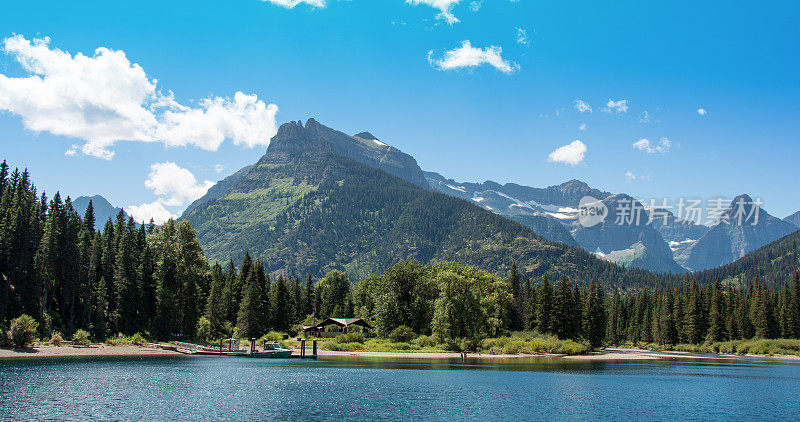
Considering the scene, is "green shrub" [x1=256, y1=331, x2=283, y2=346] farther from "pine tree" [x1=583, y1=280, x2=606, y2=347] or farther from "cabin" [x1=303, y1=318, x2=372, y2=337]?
"pine tree" [x1=583, y1=280, x2=606, y2=347]

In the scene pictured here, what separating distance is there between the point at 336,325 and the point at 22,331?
65755 millimetres

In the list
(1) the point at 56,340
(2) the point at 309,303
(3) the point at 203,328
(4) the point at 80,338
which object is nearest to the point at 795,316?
(2) the point at 309,303

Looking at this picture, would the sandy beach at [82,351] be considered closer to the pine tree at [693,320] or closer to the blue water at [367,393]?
the blue water at [367,393]

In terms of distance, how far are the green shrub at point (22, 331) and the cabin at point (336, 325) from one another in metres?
59.9

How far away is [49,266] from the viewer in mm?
84562

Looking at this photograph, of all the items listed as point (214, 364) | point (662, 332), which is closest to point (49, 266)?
point (214, 364)

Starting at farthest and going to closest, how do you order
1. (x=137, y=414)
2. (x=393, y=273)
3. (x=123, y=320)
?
(x=393, y=273) < (x=123, y=320) < (x=137, y=414)

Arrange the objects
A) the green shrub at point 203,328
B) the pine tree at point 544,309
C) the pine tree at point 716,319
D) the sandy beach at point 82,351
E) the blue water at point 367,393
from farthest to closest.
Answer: the pine tree at point 716,319
the pine tree at point 544,309
the green shrub at point 203,328
the sandy beach at point 82,351
the blue water at point 367,393

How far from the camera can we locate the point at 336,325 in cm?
12788

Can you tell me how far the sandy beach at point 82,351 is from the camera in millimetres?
70031

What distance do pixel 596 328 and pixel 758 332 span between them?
1730 inches

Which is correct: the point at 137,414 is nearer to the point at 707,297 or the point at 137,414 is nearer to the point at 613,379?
the point at 613,379

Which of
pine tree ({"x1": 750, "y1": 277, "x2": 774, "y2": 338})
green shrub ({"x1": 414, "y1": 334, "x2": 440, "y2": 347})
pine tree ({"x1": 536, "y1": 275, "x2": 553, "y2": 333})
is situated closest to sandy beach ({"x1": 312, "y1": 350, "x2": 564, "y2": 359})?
green shrub ({"x1": 414, "y1": 334, "x2": 440, "y2": 347})

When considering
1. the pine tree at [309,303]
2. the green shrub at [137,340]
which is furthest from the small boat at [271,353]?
the pine tree at [309,303]
